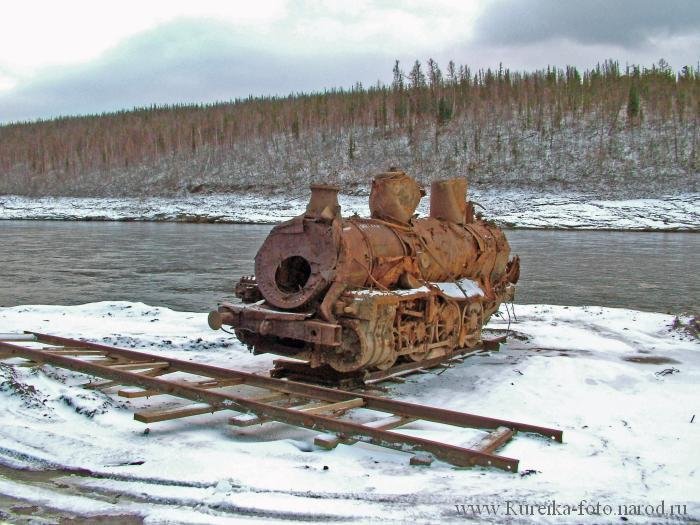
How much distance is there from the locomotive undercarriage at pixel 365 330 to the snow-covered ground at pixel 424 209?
36.3 metres

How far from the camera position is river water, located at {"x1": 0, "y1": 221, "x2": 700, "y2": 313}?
16453 mm

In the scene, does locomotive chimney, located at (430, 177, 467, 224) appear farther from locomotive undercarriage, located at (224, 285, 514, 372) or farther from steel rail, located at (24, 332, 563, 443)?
steel rail, located at (24, 332, 563, 443)

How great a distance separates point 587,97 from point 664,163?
1359 centimetres

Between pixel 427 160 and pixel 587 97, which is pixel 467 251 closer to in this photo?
pixel 427 160

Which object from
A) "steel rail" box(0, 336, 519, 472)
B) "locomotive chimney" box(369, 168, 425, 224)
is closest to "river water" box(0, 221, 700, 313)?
"locomotive chimney" box(369, 168, 425, 224)

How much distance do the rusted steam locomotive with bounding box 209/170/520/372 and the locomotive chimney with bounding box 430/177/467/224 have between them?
67 cm

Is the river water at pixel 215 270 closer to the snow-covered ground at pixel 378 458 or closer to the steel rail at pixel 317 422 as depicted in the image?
the steel rail at pixel 317 422

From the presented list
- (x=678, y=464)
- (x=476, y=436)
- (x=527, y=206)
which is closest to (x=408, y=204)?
(x=476, y=436)

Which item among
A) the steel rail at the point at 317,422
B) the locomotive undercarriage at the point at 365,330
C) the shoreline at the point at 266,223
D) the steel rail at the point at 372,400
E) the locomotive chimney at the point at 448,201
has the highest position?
the locomotive chimney at the point at 448,201

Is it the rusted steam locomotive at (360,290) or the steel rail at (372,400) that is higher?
the rusted steam locomotive at (360,290)

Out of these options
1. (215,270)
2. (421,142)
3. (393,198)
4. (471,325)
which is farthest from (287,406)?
(421,142)

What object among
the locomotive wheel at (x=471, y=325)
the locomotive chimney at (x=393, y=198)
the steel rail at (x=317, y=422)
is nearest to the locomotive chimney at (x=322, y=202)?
the locomotive chimney at (x=393, y=198)

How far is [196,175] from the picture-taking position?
238ft

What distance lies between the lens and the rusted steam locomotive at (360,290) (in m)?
7.38
